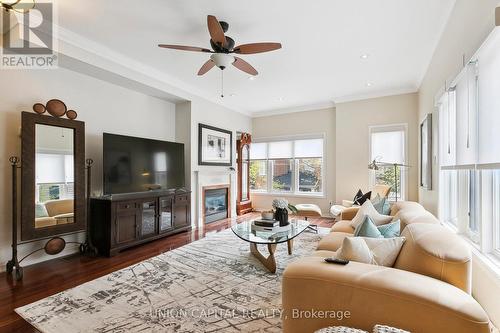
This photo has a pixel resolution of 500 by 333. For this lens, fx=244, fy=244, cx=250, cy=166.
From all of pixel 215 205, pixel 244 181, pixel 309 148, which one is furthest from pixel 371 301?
pixel 244 181

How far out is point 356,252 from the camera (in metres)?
1.52

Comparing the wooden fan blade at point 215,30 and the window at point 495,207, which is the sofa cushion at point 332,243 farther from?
the wooden fan blade at point 215,30

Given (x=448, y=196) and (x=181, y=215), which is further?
(x=181, y=215)

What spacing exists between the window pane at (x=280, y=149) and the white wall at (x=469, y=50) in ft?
12.5

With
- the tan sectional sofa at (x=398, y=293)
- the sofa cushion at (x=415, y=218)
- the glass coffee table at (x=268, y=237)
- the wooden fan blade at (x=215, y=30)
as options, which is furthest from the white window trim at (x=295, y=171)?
the tan sectional sofa at (x=398, y=293)

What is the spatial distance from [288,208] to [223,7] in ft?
8.54

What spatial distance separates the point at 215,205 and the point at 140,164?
2232 mm

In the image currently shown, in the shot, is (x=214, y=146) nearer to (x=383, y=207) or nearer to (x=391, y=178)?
(x=383, y=207)

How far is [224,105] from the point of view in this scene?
6020 millimetres

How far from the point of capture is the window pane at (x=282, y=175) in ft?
22.0

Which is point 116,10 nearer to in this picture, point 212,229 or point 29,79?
point 29,79

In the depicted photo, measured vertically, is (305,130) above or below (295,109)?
below

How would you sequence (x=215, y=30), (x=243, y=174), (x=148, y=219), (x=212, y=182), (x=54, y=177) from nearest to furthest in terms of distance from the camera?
1. (x=215, y=30)
2. (x=54, y=177)
3. (x=148, y=219)
4. (x=212, y=182)
5. (x=243, y=174)

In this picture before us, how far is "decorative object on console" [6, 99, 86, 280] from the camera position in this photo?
9.15 ft
